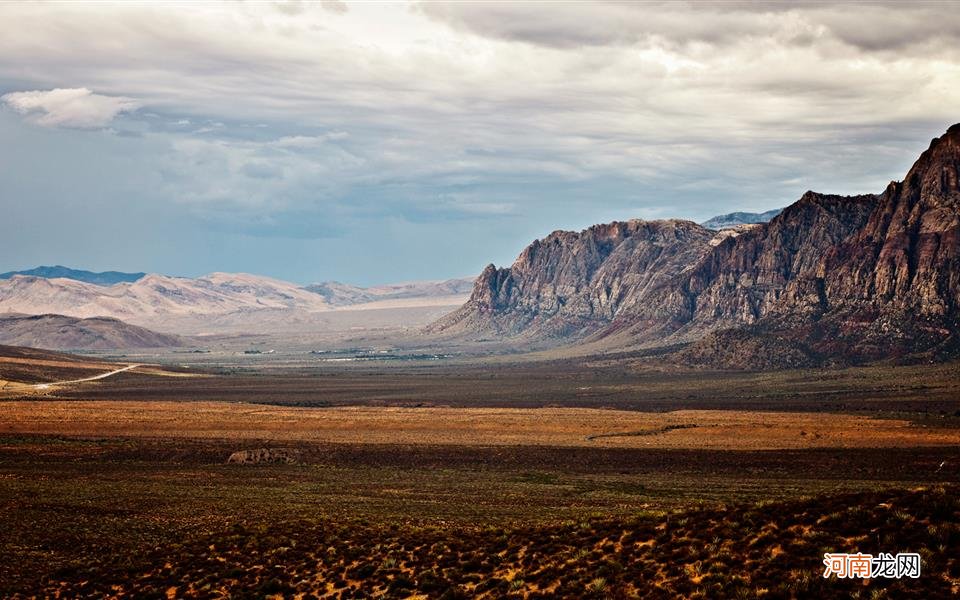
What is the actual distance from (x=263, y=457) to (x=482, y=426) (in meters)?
30.2

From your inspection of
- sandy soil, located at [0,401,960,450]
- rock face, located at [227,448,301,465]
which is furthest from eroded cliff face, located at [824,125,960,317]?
rock face, located at [227,448,301,465]

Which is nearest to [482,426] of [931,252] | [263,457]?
[263,457]

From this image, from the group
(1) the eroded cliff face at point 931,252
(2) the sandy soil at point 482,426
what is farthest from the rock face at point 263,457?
(1) the eroded cliff face at point 931,252

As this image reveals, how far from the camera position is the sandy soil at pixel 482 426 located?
91250mm

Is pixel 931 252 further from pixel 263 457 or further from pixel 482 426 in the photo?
pixel 263 457

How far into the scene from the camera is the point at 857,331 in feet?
633

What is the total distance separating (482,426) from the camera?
104750mm

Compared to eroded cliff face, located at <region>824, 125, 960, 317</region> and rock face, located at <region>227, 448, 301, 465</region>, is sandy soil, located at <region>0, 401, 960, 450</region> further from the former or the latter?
eroded cliff face, located at <region>824, 125, 960, 317</region>

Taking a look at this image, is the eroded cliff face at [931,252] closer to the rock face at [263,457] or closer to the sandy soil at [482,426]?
the sandy soil at [482,426]

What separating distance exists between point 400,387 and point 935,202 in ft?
357

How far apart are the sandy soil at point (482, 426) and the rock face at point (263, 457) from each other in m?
10.3

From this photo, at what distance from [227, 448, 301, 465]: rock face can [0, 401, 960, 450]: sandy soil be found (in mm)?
10297

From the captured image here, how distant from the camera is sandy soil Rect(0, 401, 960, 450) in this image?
299ft

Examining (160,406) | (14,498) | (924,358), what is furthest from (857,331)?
(14,498)
